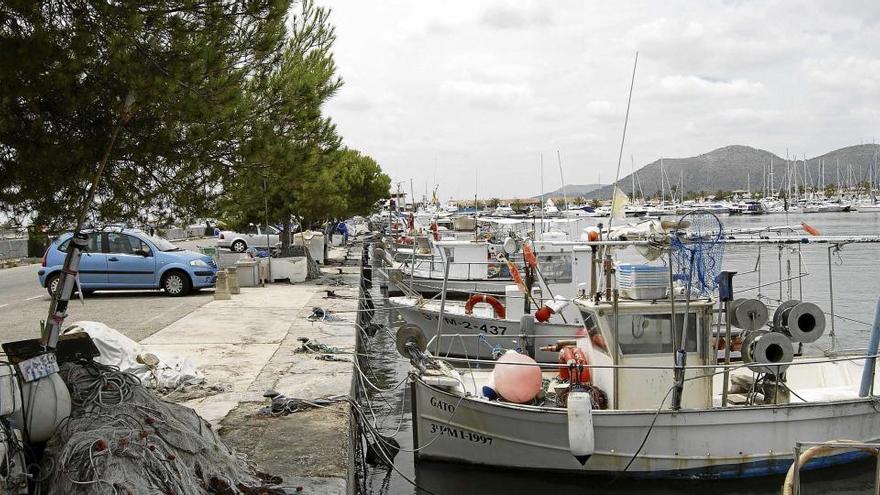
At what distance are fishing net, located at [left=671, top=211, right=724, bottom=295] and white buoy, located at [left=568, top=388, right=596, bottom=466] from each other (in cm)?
176

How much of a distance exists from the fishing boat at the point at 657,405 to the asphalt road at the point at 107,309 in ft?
22.7

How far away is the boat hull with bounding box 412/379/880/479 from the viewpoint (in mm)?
10102

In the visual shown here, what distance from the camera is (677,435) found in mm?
10125

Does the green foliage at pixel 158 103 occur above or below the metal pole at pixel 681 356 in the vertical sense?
above

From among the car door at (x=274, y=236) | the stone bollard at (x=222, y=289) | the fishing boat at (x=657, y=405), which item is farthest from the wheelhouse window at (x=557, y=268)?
the car door at (x=274, y=236)

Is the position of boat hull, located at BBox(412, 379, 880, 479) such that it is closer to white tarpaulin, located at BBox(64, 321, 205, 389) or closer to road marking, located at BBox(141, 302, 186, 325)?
white tarpaulin, located at BBox(64, 321, 205, 389)

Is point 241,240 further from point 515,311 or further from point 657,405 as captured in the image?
point 657,405

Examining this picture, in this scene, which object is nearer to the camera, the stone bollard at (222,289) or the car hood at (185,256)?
the stone bollard at (222,289)

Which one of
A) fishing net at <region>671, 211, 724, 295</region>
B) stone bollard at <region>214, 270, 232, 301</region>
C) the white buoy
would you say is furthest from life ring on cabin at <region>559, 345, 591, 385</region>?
stone bollard at <region>214, 270, 232, 301</region>

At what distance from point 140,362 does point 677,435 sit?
674 centimetres

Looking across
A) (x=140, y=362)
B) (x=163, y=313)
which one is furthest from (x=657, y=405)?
(x=163, y=313)

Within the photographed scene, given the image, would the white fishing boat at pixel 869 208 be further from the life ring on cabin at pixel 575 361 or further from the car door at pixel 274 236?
the life ring on cabin at pixel 575 361

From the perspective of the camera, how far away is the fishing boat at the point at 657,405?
10031 millimetres

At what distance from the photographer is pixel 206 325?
51.3 feet
